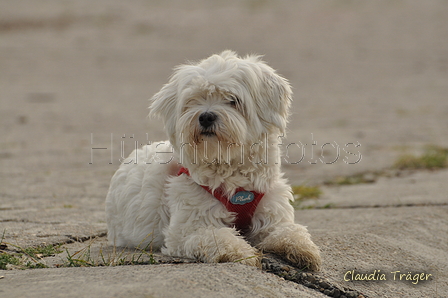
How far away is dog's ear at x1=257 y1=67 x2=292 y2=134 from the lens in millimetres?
4883

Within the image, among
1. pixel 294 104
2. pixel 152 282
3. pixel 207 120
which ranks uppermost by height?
pixel 294 104

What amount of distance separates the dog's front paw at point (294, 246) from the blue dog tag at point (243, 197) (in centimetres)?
34

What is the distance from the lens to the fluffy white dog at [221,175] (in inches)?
179

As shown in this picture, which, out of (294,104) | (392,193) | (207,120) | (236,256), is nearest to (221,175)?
(207,120)

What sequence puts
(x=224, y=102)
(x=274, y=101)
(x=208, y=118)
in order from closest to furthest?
(x=208, y=118) < (x=224, y=102) < (x=274, y=101)

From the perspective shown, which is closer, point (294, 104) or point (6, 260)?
point (6, 260)

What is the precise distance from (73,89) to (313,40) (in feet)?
35.8

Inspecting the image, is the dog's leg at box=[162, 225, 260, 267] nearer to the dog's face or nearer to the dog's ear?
the dog's face

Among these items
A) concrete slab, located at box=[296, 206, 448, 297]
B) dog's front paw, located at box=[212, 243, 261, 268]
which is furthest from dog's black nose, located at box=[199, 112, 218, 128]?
concrete slab, located at box=[296, 206, 448, 297]

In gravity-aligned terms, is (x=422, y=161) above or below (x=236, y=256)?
above

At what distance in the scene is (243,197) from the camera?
486cm

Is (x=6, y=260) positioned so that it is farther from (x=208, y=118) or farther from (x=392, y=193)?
(x=392, y=193)

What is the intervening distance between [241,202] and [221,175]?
0.27 meters

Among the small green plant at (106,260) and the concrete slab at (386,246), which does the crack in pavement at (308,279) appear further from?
the small green plant at (106,260)
